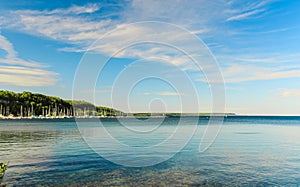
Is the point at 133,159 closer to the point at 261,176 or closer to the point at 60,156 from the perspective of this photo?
the point at 60,156

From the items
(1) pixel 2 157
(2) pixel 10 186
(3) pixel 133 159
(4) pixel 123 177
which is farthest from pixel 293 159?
(1) pixel 2 157

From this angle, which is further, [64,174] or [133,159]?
[133,159]

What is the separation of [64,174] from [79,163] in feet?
18.8

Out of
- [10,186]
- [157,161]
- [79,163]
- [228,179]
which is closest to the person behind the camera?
[10,186]

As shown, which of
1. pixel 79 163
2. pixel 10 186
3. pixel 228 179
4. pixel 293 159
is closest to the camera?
pixel 10 186

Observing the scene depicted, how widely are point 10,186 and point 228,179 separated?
1764 centimetres

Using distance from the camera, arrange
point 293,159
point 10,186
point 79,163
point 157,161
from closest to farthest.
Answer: point 10,186, point 79,163, point 157,161, point 293,159

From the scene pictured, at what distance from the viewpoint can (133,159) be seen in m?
34.1

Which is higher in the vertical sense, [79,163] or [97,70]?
[97,70]

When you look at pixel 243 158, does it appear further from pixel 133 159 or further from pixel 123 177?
pixel 123 177

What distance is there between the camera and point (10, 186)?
21.1m

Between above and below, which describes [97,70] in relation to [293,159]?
above

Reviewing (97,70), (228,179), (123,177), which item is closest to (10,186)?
(123,177)

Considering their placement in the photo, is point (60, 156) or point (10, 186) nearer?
point (10, 186)
